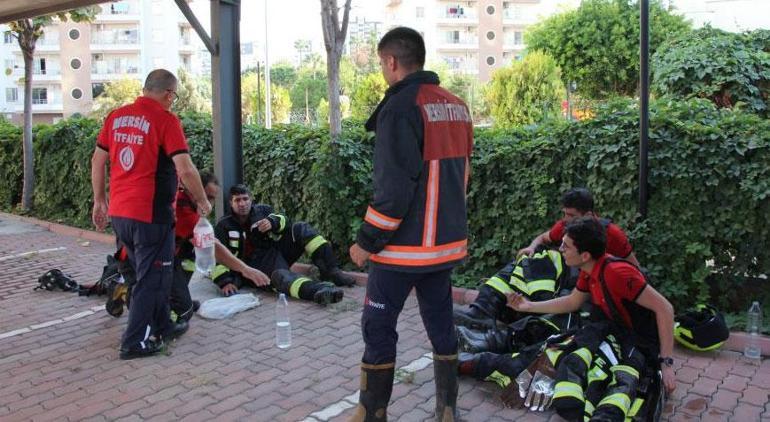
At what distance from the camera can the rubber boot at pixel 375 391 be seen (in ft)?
11.2

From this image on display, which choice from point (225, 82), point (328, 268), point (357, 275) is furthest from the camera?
point (225, 82)

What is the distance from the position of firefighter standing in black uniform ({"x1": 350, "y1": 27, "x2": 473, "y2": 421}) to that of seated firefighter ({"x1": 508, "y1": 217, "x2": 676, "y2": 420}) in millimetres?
889

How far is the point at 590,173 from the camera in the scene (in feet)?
19.3

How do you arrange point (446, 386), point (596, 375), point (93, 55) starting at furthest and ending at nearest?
point (93, 55)
point (596, 375)
point (446, 386)

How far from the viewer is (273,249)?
22.0ft

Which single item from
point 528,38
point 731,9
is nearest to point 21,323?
point 528,38

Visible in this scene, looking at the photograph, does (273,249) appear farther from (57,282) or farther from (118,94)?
(118,94)

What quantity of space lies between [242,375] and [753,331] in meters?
3.67

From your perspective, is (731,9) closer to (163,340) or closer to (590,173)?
(590,173)

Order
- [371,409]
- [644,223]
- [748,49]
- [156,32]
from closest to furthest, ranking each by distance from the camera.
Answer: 1. [371,409]
2. [644,223]
3. [748,49]
4. [156,32]

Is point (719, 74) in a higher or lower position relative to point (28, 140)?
higher

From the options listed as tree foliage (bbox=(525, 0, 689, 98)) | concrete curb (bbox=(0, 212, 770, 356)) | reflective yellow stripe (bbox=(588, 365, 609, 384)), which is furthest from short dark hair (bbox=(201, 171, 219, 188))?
tree foliage (bbox=(525, 0, 689, 98))

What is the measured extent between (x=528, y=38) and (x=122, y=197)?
26827 mm

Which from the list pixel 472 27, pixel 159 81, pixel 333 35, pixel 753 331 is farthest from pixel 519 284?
pixel 472 27
